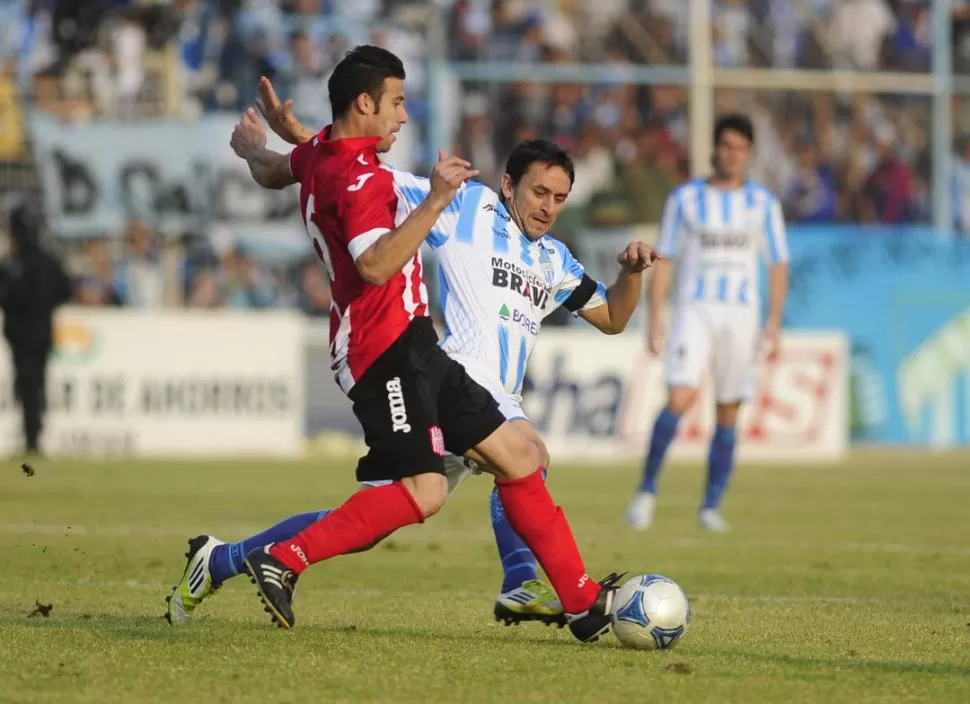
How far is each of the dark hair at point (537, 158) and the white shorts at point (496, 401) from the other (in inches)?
30.1

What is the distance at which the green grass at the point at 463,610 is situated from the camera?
512 centimetres

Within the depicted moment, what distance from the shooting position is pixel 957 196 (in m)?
25.9

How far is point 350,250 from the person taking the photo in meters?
5.75

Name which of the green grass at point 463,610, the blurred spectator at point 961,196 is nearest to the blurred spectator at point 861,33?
the blurred spectator at point 961,196

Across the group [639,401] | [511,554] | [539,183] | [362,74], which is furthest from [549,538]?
[639,401]

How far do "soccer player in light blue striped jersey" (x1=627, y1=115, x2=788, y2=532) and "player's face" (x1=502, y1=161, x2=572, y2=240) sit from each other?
204 inches

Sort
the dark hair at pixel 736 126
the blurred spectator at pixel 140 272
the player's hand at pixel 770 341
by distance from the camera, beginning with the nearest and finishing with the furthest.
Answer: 1. the dark hair at pixel 736 126
2. the player's hand at pixel 770 341
3. the blurred spectator at pixel 140 272

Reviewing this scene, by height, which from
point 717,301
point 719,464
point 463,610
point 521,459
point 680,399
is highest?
point 717,301

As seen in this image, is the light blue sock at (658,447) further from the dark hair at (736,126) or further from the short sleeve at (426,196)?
the short sleeve at (426,196)

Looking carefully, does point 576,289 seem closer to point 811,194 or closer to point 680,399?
point 680,399

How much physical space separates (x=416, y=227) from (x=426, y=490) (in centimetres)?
90

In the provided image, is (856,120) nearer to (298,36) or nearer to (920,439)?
(920,439)

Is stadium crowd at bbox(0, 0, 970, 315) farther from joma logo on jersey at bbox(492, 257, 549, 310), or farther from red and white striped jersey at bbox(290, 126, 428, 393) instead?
red and white striped jersey at bbox(290, 126, 428, 393)

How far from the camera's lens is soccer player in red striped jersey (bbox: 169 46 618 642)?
5.82 m
